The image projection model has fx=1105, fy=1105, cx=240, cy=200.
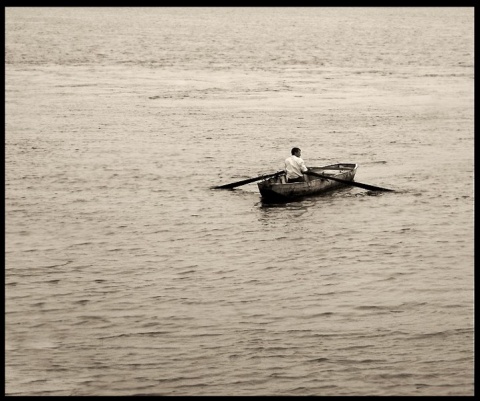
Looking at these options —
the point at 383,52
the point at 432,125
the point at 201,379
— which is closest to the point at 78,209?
the point at 201,379

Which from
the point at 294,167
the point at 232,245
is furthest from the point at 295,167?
the point at 232,245

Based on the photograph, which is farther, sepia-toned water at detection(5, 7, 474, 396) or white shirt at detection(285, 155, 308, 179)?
white shirt at detection(285, 155, 308, 179)

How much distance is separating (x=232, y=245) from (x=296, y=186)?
343cm

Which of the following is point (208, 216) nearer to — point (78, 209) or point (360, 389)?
point (78, 209)

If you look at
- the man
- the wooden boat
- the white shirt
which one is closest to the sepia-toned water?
the wooden boat

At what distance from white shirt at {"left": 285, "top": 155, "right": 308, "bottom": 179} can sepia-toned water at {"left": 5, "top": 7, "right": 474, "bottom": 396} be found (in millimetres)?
765

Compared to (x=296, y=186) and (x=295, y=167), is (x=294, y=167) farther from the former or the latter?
(x=296, y=186)

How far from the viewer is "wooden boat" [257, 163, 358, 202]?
24.9m

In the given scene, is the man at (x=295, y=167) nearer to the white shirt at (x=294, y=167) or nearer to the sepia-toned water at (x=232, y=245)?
the white shirt at (x=294, y=167)

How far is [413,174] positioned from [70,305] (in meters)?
13.8

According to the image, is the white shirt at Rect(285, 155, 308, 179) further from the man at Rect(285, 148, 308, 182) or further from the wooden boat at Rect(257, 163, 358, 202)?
the wooden boat at Rect(257, 163, 358, 202)

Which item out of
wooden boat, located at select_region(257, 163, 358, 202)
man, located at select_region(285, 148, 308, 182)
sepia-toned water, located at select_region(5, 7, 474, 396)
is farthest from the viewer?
wooden boat, located at select_region(257, 163, 358, 202)

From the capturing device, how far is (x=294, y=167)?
81.4 ft

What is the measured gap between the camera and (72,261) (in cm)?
2094
